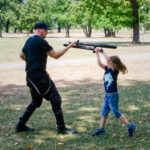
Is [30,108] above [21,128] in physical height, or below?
above

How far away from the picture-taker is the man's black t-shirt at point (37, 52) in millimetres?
4562

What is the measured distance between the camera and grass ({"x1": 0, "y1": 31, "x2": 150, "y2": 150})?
14.8 feet

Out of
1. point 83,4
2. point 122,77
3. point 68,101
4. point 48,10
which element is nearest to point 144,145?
point 68,101

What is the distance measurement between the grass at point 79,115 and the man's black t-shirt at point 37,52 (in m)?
1.25

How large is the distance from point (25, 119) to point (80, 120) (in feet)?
3.99

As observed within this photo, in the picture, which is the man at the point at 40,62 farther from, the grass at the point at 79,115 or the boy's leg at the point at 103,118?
the boy's leg at the point at 103,118

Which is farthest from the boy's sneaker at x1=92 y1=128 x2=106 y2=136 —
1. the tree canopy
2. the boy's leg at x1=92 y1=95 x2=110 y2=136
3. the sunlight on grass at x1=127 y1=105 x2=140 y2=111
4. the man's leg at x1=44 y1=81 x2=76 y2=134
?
the tree canopy

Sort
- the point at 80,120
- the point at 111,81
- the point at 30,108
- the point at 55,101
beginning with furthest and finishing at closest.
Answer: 1. the point at 80,120
2. the point at 30,108
3. the point at 55,101
4. the point at 111,81

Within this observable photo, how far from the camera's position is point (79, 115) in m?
6.16

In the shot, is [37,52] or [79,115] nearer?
[37,52]

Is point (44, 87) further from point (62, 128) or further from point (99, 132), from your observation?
point (99, 132)

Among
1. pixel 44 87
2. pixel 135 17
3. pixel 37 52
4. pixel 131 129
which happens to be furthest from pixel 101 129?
pixel 135 17

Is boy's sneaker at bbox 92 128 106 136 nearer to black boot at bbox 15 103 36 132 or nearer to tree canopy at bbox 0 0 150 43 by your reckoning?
black boot at bbox 15 103 36 132

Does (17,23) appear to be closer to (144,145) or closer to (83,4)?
(83,4)
